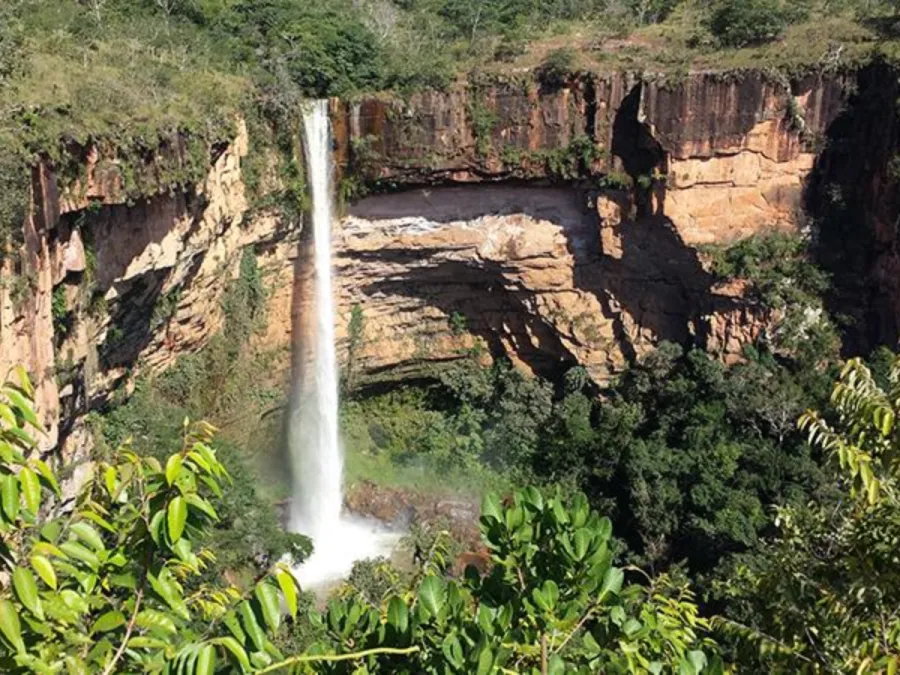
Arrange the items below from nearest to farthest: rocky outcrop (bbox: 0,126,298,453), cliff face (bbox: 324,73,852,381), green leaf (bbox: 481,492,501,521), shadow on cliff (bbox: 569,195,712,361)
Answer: green leaf (bbox: 481,492,501,521), rocky outcrop (bbox: 0,126,298,453), cliff face (bbox: 324,73,852,381), shadow on cliff (bbox: 569,195,712,361)

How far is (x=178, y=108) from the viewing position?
36.2 ft

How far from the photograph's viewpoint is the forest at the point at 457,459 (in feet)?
7.07

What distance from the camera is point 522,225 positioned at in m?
15.7

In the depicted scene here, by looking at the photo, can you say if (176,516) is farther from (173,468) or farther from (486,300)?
(486,300)

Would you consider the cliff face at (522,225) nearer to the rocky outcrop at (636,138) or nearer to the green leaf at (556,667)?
the rocky outcrop at (636,138)

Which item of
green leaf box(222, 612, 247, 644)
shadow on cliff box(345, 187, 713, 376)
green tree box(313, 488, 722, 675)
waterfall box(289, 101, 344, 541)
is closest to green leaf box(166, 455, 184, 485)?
green leaf box(222, 612, 247, 644)

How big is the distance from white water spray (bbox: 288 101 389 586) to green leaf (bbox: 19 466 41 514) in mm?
12174

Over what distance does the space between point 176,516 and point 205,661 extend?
0.37m

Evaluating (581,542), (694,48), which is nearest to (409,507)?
(694,48)

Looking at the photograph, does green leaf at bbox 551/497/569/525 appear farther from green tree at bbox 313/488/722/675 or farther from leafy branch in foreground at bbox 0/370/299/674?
leafy branch in foreground at bbox 0/370/299/674

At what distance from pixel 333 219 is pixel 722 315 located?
7.53 m

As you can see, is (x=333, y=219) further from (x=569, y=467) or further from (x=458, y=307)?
(x=569, y=467)

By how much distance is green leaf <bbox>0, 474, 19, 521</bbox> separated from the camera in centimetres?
185

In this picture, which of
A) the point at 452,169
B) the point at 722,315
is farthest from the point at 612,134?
the point at 722,315
